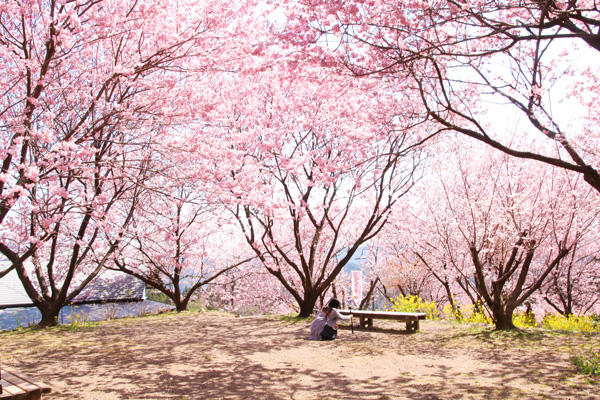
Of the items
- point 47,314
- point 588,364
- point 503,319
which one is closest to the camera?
point 588,364

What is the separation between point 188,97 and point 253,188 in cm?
366

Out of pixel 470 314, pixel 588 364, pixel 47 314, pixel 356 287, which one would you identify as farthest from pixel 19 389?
pixel 470 314

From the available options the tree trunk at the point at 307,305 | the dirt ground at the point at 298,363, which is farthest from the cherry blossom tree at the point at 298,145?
the dirt ground at the point at 298,363

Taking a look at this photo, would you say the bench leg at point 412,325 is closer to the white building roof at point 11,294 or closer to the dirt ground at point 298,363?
the dirt ground at point 298,363

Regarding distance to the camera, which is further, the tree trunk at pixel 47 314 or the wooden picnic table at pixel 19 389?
the tree trunk at pixel 47 314

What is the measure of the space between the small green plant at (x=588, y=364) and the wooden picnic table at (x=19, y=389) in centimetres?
642

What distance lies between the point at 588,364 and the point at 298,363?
4.12 m

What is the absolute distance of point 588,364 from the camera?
19.0ft

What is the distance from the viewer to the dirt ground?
16.2 feet

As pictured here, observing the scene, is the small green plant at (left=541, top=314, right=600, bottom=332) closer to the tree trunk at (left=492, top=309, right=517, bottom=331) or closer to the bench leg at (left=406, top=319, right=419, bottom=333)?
the tree trunk at (left=492, top=309, right=517, bottom=331)

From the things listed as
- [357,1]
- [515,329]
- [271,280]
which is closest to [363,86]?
[357,1]

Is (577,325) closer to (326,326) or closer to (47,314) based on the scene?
(326,326)

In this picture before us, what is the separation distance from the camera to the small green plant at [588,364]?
18.2 feet

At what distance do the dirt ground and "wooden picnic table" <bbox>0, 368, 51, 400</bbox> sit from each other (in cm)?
112
